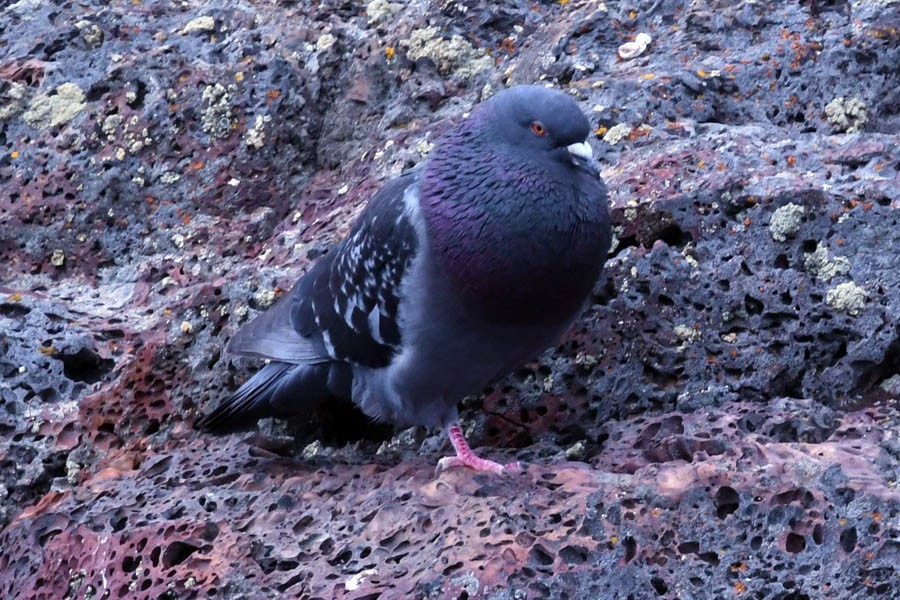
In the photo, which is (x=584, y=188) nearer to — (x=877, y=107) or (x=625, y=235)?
(x=625, y=235)

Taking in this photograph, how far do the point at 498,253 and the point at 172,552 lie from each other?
1380 millimetres

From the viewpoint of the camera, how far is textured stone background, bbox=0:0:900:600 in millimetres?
3305

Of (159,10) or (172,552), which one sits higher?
(159,10)

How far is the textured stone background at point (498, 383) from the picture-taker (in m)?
3.30

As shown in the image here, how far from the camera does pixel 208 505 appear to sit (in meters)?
3.85

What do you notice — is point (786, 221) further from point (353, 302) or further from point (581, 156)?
point (353, 302)

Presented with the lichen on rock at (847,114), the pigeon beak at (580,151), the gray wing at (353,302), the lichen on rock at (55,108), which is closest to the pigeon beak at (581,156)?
the pigeon beak at (580,151)

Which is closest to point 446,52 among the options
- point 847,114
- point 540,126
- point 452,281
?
point 540,126

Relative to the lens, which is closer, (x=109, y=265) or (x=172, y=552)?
(x=172, y=552)

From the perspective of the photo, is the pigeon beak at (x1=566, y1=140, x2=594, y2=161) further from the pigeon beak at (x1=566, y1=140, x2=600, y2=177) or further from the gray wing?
the gray wing

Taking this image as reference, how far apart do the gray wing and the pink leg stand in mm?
402

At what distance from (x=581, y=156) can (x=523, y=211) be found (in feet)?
0.91

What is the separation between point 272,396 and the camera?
445cm

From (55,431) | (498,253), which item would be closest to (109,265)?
(55,431)
